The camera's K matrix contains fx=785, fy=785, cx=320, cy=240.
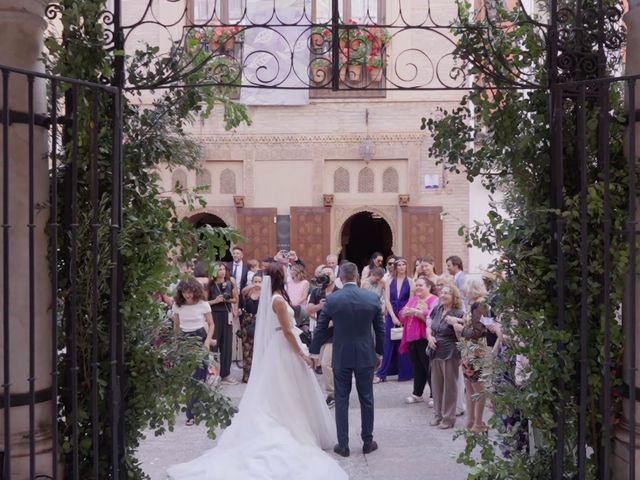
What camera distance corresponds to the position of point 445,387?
27.1ft

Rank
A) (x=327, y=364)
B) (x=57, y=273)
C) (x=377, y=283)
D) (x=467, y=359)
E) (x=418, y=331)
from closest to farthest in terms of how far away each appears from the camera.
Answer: (x=57, y=273), (x=467, y=359), (x=418, y=331), (x=327, y=364), (x=377, y=283)

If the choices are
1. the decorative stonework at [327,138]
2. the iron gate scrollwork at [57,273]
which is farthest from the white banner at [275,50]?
the iron gate scrollwork at [57,273]

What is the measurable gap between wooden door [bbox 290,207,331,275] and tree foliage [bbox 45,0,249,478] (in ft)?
43.7

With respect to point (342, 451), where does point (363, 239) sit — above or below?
above

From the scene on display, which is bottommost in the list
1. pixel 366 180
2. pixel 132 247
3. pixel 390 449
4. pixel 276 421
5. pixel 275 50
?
pixel 390 449

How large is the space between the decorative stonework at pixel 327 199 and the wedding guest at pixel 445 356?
34.7 ft

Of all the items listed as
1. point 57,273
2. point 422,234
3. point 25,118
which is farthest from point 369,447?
point 422,234

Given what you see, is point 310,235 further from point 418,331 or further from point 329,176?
point 418,331

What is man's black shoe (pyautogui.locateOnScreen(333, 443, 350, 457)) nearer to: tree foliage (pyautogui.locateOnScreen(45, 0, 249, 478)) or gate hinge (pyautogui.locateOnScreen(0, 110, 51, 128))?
tree foliage (pyautogui.locateOnScreen(45, 0, 249, 478))

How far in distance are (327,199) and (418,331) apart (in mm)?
9949

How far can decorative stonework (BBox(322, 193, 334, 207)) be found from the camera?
61.9ft

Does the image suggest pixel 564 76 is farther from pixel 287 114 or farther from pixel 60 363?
pixel 287 114

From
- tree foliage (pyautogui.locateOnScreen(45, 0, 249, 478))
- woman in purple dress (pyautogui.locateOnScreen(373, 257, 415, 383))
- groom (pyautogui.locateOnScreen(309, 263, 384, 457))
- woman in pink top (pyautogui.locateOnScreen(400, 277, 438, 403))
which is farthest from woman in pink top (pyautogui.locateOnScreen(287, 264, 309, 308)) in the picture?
tree foliage (pyautogui.locateOnScreen(45, 0, 249, 478))

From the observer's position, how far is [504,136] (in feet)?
15.8
